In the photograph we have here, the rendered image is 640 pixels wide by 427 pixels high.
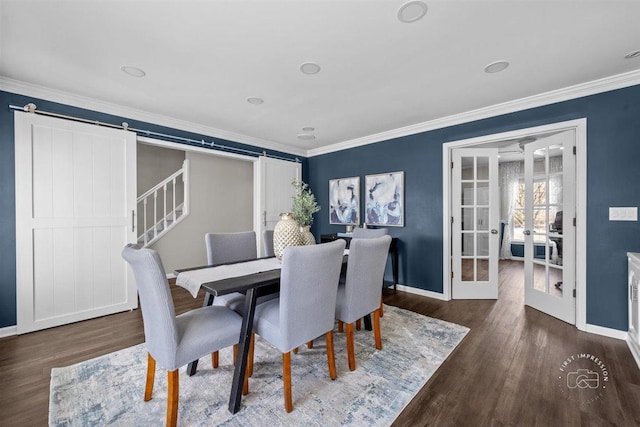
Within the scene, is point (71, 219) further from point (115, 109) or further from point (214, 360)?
point (214, 360)

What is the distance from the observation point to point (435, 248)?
373 centimetres

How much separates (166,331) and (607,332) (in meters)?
3.73

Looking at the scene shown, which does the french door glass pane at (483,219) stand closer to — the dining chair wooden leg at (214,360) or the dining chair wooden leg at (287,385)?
the dining chair wooden leg at (287,385)

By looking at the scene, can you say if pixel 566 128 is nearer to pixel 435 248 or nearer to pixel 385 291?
pixel 435 248

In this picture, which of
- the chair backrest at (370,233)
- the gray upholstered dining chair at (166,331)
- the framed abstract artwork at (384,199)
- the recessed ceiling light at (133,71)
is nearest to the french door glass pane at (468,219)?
the framed abstract artwork at (384,199)

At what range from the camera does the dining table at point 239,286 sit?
1.58 metres

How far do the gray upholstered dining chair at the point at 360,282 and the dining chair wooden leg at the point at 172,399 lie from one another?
1.12 m

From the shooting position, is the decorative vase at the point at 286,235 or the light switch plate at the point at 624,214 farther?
the light switch plate at the point at 624,214

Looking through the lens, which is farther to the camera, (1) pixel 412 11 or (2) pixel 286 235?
(2) pixel 286 235

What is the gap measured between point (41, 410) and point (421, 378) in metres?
2.39

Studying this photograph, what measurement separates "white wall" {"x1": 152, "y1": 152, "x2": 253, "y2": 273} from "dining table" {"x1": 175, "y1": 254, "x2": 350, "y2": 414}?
3589 millimetres

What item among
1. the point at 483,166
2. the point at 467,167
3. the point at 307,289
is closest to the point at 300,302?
the point at 307,289

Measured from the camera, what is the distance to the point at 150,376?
5.38ft

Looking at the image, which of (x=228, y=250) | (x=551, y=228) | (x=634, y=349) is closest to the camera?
(x=634, y=349)
